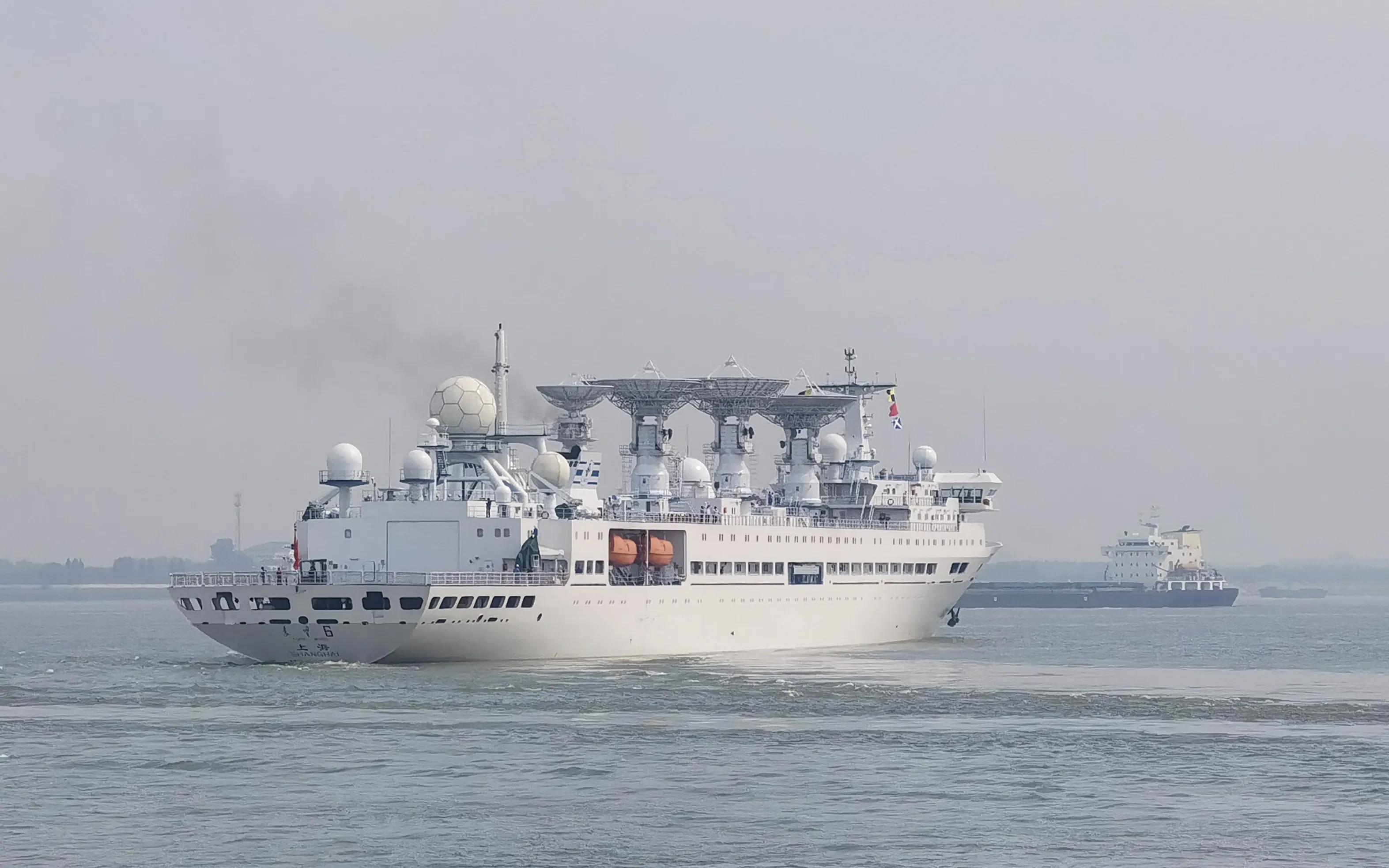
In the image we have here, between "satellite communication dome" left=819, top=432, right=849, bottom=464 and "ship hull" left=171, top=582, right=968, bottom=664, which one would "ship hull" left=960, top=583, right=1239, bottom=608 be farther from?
"ship hull" left=171, top=582, right=968, bottom=664

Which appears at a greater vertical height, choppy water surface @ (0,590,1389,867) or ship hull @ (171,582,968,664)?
ship hull @ (171,582,968,664)

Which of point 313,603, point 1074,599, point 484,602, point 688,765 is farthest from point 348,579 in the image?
point 1074,599

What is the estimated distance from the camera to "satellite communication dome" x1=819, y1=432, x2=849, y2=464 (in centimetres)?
10331

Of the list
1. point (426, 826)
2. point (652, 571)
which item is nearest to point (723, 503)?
point (652, 571)

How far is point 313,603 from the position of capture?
2516 inches

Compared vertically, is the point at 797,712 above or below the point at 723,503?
below

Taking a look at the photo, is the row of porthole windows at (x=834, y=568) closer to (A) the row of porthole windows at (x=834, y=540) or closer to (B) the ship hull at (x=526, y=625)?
(B) the ship hull at (x=526, y=625)

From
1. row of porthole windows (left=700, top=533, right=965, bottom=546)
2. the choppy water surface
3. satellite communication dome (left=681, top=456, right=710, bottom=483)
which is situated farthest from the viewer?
satellite communication dome (left=681, top=456, right=710, bottom=483)

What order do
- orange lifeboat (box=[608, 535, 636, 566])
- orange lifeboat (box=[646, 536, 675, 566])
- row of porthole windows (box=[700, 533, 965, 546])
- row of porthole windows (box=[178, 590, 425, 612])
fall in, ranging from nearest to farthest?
1. row of porthole windows (box=[178, 590, 425, 612])
2. orange lifeboat (box=[608, 535, 636, 566])
3. orange lifeboat (box=[646, 536, 675, 566])
4. row of porthole windows (box=[700, 533, 965, 546])

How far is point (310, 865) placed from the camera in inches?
1220

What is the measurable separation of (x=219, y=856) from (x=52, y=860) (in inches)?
110

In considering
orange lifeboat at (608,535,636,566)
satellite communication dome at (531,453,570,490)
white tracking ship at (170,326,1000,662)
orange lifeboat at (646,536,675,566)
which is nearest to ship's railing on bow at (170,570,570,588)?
white tracking ship at (170,326,1000,662)

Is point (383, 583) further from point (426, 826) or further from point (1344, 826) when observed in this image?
point (1344, 826)

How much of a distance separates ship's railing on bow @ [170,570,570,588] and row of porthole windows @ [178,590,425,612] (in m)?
0.48
